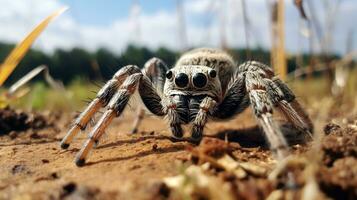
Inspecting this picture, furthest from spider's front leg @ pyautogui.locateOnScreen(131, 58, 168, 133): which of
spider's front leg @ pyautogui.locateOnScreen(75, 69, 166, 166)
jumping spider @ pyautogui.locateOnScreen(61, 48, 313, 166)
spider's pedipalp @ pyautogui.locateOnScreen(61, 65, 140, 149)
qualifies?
spider's pedipalp @ pyautogui.locateOnScreen(61, 65, 140, 149)

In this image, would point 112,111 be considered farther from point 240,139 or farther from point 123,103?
point 240,139

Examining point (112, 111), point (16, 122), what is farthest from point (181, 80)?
point (16, 122)

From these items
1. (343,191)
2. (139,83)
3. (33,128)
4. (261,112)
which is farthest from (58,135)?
(343,191)

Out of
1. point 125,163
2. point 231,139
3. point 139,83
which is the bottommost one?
point 231,139

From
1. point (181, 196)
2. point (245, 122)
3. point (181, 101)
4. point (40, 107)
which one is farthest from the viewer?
point (40, 107)

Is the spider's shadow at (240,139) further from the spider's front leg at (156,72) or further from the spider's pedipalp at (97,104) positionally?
the spider's front leg at (156,72)

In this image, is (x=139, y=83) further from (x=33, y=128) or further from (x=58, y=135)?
(x=33, y=128)

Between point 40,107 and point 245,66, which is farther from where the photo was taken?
point 40,107
